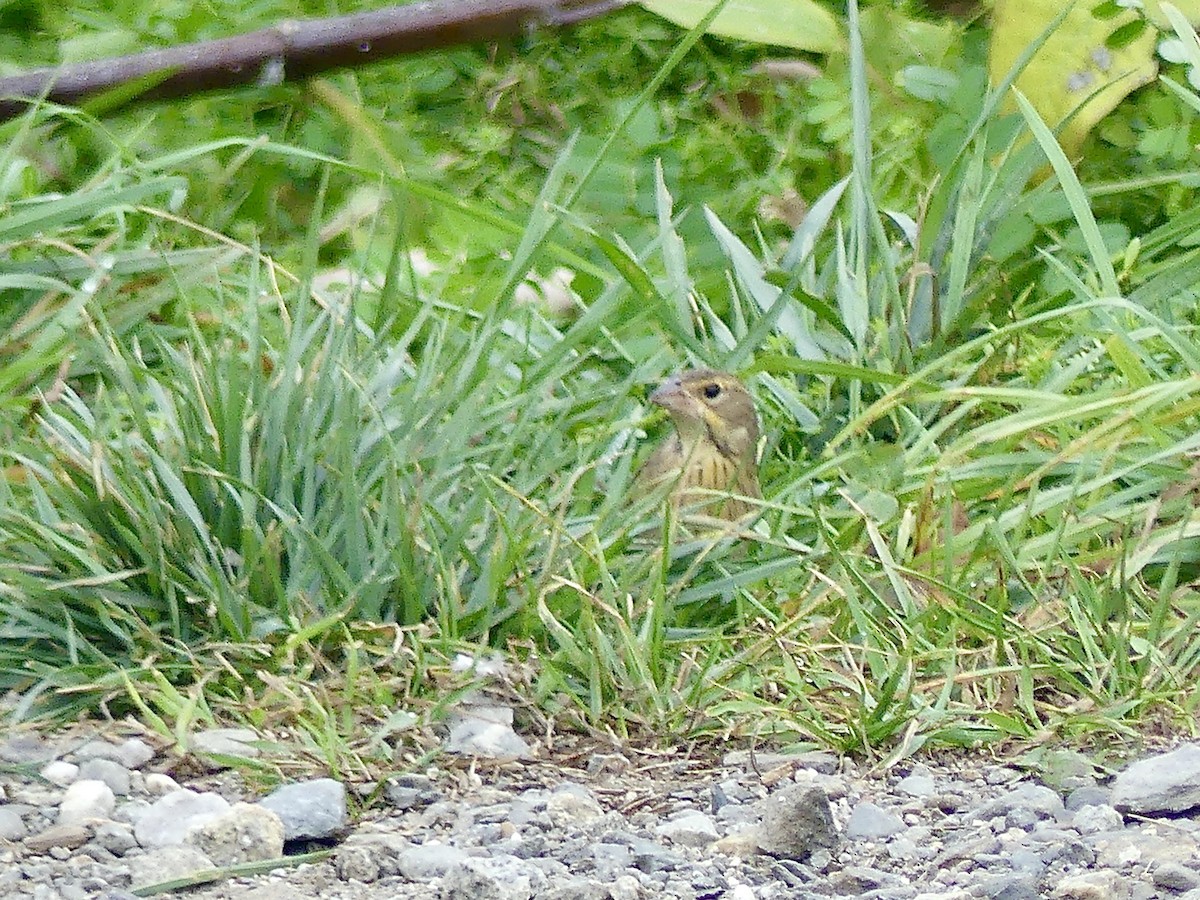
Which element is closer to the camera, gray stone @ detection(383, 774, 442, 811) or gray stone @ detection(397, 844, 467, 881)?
gray stone @ detection(397, 844, 467, 881)

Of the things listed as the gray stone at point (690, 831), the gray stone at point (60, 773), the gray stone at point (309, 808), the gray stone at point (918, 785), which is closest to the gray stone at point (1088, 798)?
the gray stone at point (918, 785)

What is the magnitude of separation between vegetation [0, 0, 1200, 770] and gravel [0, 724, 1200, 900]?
108 millimetres

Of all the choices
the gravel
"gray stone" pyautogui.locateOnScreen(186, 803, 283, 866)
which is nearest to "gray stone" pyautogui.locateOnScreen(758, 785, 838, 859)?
the gravel

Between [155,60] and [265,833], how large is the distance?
118 inches

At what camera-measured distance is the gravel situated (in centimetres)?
258

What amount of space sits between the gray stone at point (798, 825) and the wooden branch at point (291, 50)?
3.02 metres

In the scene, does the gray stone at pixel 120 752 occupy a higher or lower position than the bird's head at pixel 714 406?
lower

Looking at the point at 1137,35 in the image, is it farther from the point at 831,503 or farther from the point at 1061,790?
the point at 1061,790

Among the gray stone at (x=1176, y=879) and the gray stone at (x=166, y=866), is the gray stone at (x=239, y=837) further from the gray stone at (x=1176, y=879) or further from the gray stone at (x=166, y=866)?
the gray stone at (x=1176, y=879)

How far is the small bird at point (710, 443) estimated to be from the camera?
3.99 metres

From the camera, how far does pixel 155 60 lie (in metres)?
5.17

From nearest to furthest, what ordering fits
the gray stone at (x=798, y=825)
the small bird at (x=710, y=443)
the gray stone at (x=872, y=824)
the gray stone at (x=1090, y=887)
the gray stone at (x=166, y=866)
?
the gray stone at (x=1090, y=887)
the gray stone at (x=166, y=866)
the gray stone at (x=798, y=825)
the gray stone at (x=872, y=824)
the small bird at (x=710, y=443)

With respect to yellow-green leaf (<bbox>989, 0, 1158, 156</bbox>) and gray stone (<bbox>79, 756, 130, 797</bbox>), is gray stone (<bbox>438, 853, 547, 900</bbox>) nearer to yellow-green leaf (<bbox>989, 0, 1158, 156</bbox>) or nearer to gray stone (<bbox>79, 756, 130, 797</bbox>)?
gray stone (<bbox>79, 756, 130, 797</bbox>)

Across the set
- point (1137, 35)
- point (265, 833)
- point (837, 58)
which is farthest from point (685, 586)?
point (837, 58)
